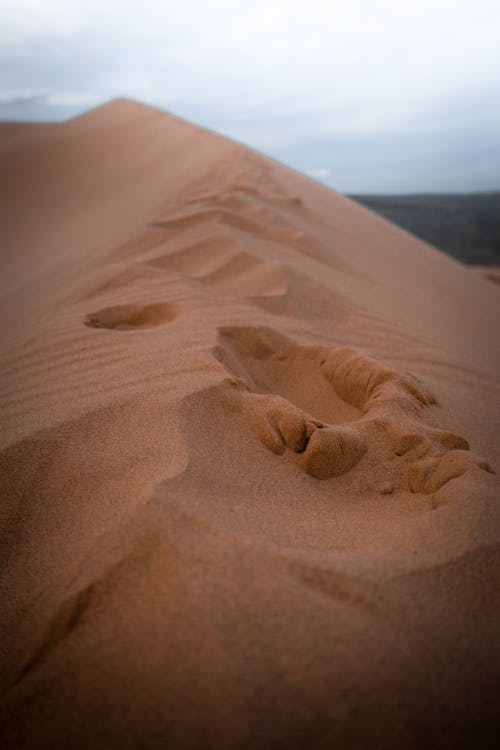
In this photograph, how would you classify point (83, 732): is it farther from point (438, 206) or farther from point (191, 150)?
point (438, 206)

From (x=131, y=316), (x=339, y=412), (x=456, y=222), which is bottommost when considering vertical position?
(x=339, y=412)

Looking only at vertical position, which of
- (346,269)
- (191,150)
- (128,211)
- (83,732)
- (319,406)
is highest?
(191,150)

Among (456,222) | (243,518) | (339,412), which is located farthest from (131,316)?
(456,222)

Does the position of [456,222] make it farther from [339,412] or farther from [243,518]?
[243,518]

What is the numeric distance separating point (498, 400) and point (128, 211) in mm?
3508

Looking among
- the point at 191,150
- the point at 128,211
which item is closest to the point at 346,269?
the point at 128,211

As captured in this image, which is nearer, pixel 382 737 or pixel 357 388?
pixel 382 737

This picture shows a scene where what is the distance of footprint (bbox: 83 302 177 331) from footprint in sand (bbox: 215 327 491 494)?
1.40 feet

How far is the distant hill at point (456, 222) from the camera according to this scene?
1059cm

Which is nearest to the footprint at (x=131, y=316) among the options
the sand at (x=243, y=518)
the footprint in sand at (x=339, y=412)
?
the sand at (x=243, y=518)

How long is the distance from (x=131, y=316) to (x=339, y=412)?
111cm

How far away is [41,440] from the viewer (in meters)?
1.35

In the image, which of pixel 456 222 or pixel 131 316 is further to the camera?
pixel 456 222

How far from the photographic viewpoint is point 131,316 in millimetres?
2262
